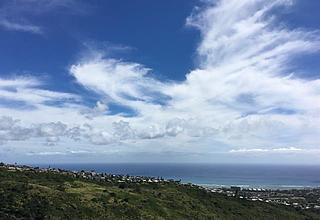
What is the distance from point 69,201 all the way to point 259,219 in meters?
59.4

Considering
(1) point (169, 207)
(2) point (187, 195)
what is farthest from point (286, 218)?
(1) point (169, 207)

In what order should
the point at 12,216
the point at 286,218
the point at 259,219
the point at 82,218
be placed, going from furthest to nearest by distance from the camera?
the point at 286,218
the point at 259,219
the point at 82,218
the point at 12,216

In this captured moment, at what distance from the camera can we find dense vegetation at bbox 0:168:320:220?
252ft

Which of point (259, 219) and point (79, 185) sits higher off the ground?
point (79, 185)

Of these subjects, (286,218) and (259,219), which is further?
(286,218)

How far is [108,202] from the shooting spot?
92688 millimetres

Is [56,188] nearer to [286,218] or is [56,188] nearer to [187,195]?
[187,195]

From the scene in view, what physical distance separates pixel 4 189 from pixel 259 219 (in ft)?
235

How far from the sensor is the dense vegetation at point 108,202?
76.8 m

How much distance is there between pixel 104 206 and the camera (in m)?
88.9

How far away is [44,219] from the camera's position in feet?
237

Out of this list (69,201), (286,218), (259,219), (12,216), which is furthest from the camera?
(286,218)

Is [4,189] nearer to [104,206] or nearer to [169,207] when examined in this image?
[104,206]

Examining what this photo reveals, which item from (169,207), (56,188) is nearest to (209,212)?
(169,207)
